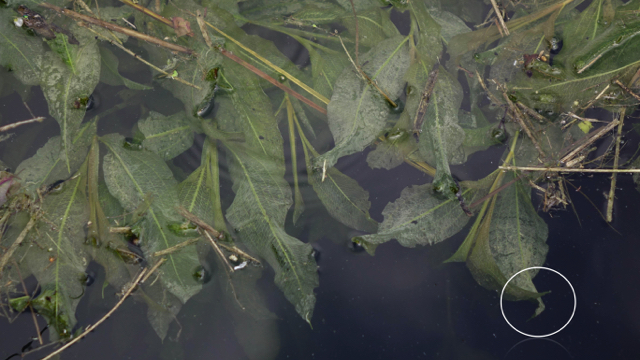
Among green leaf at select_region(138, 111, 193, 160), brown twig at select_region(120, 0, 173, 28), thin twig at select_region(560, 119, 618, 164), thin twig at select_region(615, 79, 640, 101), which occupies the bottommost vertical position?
green leaf at select_region(138, 111, 193, 160)

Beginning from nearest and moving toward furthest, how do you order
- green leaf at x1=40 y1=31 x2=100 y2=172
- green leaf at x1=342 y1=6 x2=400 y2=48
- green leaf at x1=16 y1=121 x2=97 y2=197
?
green leaf at x1=40 y1=31 x2=100 y2=172 → green leaf at x1=16 y1=121 x2=97 y2=197 → green leaf at x1=342 y1=6 x2=400 y2=48

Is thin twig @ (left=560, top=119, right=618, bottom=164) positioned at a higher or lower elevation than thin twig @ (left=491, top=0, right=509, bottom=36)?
lower

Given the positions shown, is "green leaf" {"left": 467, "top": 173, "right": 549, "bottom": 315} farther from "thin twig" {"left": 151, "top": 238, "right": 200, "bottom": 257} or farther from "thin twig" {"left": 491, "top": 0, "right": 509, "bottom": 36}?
"thin twig" {"left": 151, "top": 238, "right": 200, "bottom": 257}

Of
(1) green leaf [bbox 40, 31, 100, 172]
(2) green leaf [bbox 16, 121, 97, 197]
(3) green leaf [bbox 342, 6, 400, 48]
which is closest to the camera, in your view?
(1) green leaf [bbox 40, 31, 100, 172]

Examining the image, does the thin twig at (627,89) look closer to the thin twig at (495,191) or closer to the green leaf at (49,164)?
the thin twig at (495,191)

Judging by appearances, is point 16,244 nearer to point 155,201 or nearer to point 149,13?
point 155,201

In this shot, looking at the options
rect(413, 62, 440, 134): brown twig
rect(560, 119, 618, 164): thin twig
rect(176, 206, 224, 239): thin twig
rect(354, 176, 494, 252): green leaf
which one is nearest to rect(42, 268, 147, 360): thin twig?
rect(176, 206, 224, 239): thin twig

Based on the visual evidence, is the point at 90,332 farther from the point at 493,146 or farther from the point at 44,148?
the point at 493,146
